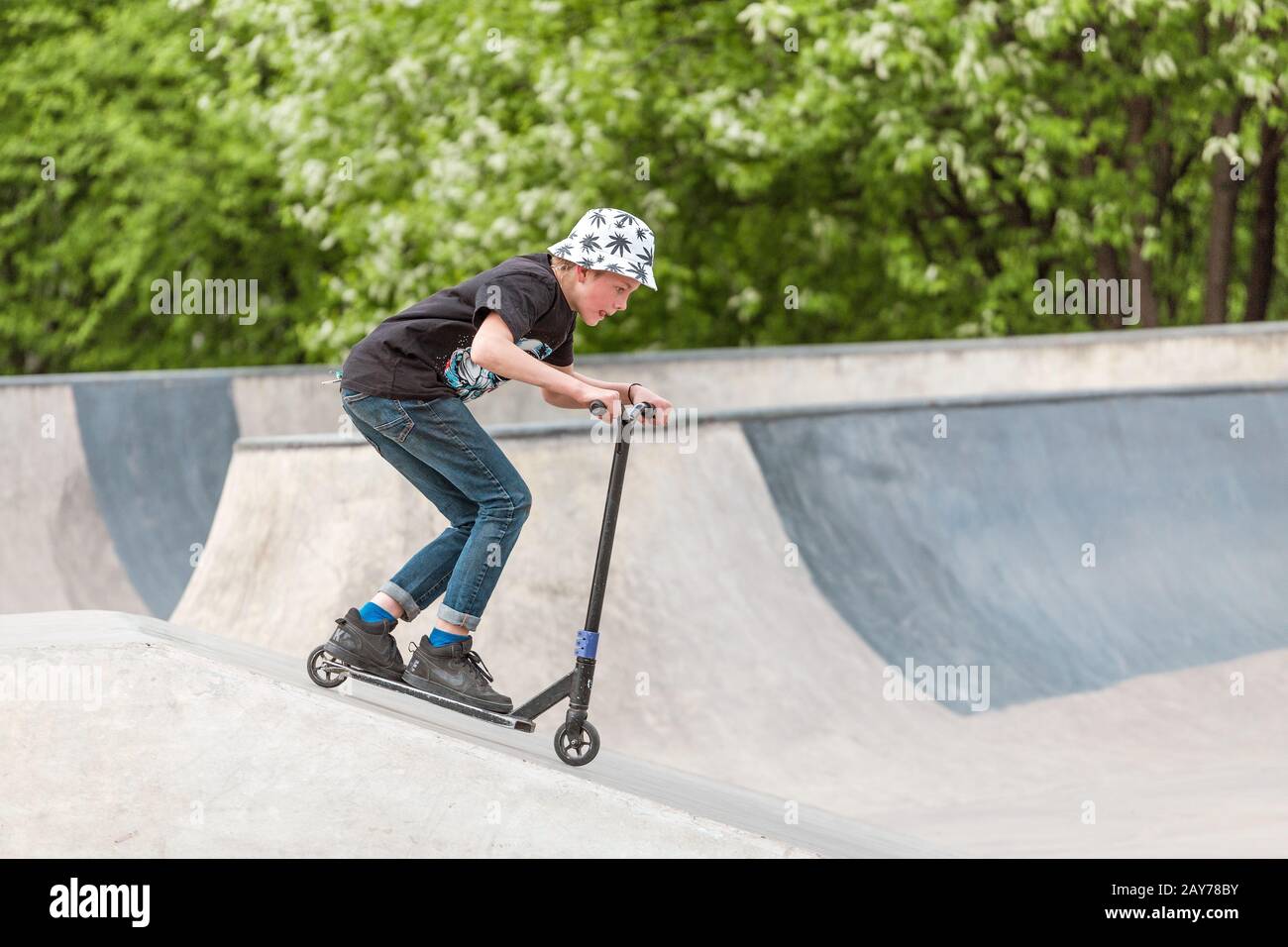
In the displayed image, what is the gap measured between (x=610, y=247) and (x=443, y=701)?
5.03 feet

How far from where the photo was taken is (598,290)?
4.64 m

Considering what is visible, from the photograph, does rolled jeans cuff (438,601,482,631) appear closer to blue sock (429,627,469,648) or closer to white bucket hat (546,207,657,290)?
blue sock (429,627,469,648)

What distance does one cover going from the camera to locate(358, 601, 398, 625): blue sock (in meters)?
5.01

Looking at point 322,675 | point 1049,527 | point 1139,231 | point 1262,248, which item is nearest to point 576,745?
point 322,675

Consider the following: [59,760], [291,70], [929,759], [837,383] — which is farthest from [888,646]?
[291,70]

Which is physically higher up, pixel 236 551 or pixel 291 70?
pixel 291 70

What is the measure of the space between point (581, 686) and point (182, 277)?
1935cm

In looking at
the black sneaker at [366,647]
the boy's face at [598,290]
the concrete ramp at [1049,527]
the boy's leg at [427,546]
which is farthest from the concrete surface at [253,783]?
the concrete ramp at [1049,527]

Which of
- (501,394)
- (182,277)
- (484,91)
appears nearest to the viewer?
(501,394)

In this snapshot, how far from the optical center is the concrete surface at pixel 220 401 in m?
13.4

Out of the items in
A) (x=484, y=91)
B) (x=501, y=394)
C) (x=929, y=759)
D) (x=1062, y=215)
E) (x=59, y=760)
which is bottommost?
(x=929, y=759)

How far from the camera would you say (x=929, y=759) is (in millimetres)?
7582

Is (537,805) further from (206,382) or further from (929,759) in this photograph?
(206,382)

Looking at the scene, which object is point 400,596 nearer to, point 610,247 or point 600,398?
point 600,398
